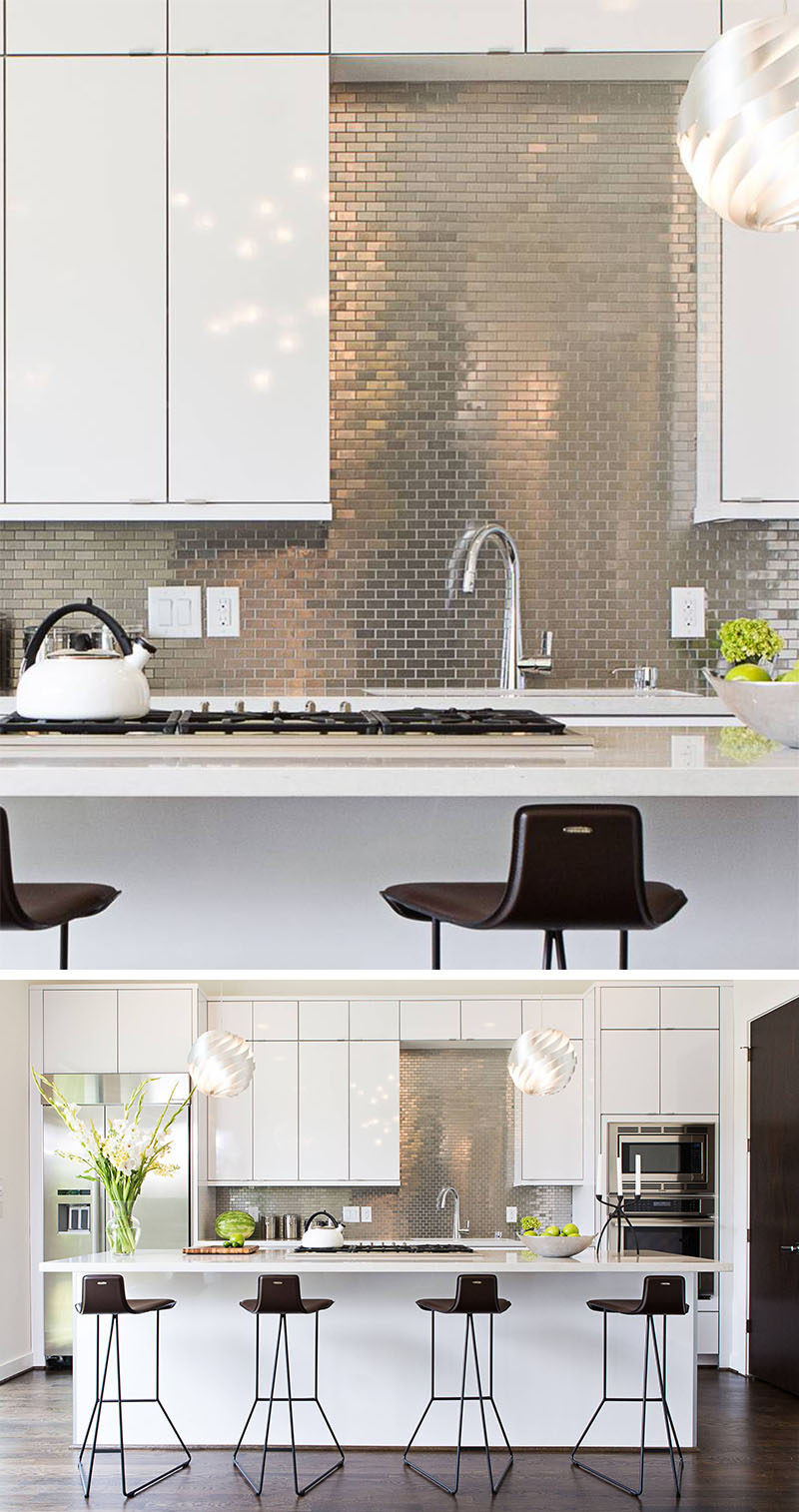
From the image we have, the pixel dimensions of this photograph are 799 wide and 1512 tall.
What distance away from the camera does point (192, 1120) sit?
4.86 m

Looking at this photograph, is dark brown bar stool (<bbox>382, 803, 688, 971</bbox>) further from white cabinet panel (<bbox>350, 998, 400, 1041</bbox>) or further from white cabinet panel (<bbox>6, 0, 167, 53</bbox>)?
white cabinet panel (<bbox>6, 0, 167, 53</bbox>)

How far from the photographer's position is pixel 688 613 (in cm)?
477

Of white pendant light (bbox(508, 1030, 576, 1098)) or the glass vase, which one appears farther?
the glass vase

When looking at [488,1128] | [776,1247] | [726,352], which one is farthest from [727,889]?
[726,352]

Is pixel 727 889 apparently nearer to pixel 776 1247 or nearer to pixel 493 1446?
pixel 776 1247

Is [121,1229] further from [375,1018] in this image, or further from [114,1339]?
[375,1018]

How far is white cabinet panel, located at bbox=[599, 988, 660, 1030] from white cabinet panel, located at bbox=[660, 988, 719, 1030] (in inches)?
0.7

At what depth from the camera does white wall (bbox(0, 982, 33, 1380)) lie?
2.30 m

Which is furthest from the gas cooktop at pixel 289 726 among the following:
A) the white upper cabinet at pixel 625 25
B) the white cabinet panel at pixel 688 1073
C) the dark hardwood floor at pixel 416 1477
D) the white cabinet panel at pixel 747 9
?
the white cabinet panel at pixel 747 9

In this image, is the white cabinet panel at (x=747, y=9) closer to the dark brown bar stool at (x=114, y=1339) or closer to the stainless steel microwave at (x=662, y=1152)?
the stainless steel microwave at (x=662, y=1152)

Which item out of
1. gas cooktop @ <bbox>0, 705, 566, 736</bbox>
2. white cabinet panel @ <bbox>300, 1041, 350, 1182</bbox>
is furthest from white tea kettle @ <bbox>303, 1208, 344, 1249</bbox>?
gas cooktop @ <bbox>0, 705, 566, 736</bbox>

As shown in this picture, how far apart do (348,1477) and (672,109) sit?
4.14 m

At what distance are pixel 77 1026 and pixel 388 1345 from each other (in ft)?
4.94

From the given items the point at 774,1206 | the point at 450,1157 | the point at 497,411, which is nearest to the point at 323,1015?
the point at 774,1206
